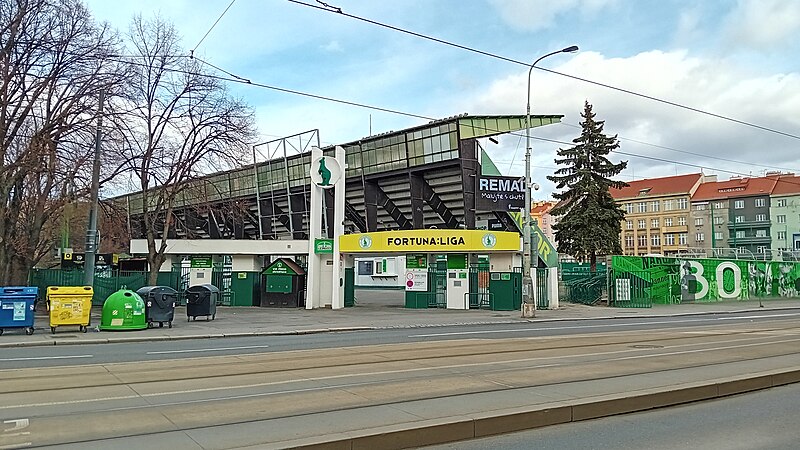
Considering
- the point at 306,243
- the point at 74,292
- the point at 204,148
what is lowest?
the point at 74,292

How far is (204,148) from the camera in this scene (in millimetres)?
30812

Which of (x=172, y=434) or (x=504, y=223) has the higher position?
(x=504, y=223)

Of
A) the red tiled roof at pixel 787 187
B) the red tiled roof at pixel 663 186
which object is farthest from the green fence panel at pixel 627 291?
the red tiled roof at pixel 663 186

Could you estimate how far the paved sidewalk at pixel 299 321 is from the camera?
1856 cm

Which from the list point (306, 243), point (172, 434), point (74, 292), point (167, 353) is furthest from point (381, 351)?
point (306, 243)

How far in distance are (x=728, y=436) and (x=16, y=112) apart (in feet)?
85.3

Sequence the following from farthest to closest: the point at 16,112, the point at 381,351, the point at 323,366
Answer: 1. the point at 16,112
2. the point at 381,351
3. the point at 323,366

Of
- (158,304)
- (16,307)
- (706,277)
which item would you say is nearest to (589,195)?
(706,277)

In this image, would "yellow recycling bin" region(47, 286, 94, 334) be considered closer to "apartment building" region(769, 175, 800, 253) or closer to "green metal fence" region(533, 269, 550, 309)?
"green metal fence" region(533, 269, 550, 309)

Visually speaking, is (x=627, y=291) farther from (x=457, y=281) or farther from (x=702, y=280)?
(x=457, y=281)

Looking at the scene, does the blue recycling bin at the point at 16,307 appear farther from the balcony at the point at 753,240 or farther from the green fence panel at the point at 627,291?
the balcony at the point at 753,240

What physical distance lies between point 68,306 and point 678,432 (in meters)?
17.5

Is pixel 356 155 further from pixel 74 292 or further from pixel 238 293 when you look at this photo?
pixel 74 292

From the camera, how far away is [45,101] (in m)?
25.8
